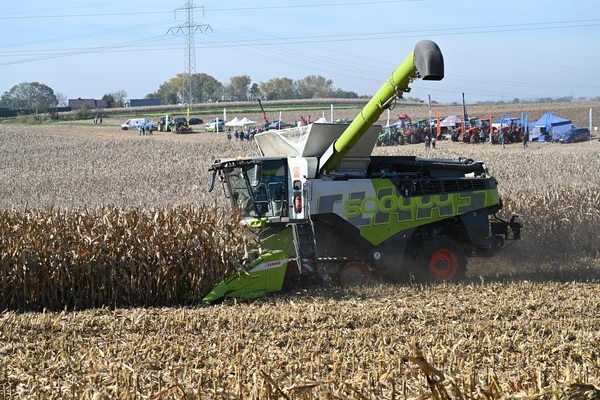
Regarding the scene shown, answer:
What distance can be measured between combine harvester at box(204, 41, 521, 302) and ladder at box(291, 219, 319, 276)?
0.05ft

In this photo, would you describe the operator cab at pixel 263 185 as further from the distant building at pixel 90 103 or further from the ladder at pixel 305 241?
the distant building at pixel 90 103

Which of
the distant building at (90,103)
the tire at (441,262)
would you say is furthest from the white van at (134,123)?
the tire at (441,262)

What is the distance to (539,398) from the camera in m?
2.83

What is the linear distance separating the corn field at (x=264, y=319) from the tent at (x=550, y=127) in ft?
69.8

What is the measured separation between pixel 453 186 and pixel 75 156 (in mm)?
26238

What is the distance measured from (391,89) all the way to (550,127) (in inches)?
1165

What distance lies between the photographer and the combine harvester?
10.8 m

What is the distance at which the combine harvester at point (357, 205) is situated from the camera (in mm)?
10750

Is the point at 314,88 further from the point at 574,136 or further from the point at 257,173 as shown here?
the point at 257,173

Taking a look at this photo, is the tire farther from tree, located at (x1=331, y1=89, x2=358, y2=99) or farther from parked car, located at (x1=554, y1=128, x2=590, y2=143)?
tree, located at (x1=331, y1=89, x2=358, y2=99)

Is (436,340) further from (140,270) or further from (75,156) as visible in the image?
(75,156)

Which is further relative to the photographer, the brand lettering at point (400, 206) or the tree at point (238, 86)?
the tree at point (238, 86)

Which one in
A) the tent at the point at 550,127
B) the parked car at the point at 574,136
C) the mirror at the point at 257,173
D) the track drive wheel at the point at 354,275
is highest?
the tent at the point at 550,127

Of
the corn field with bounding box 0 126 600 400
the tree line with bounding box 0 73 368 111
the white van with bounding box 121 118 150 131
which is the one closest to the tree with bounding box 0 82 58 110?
the tree line with bounding box 0 73 368 111
